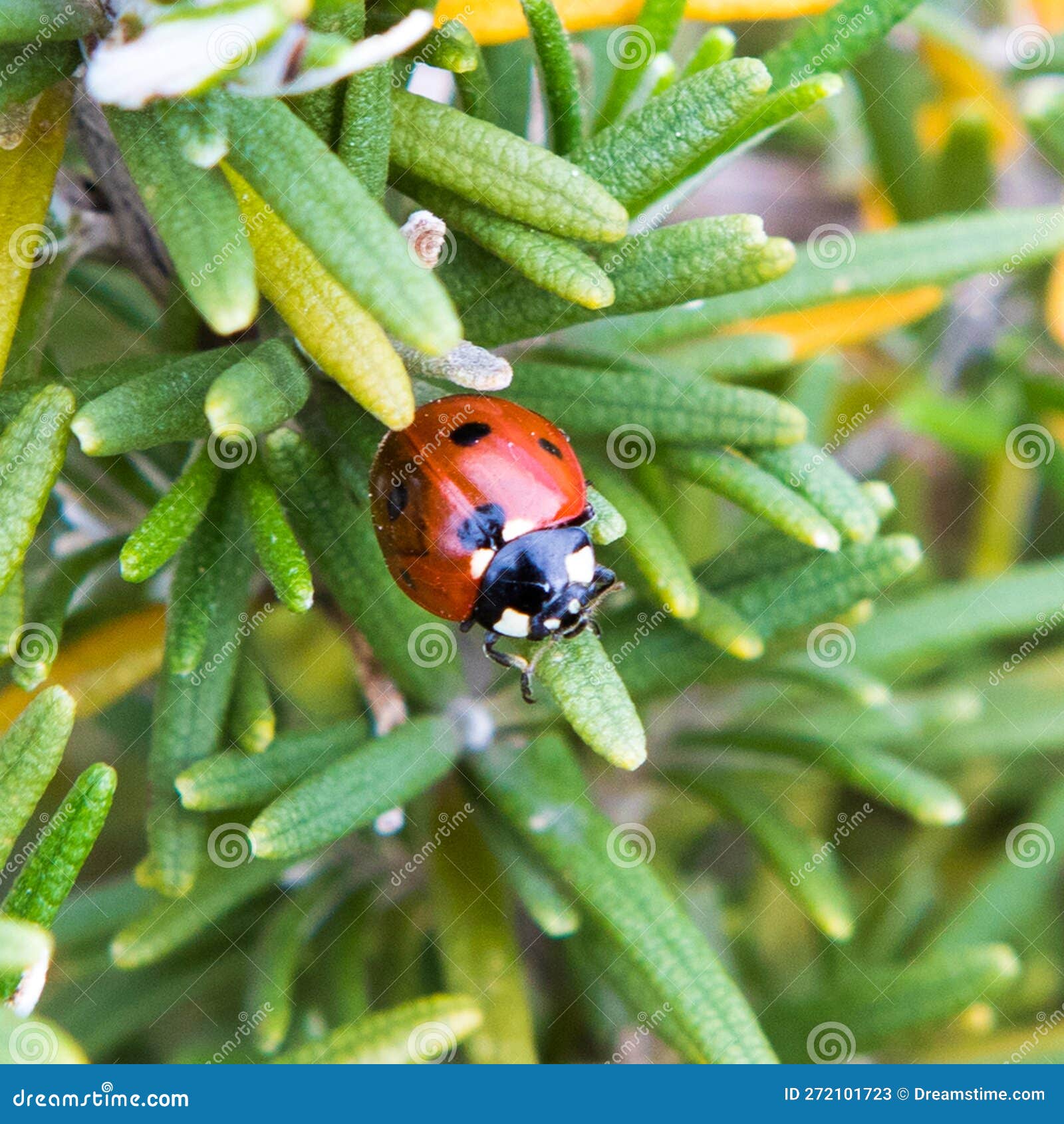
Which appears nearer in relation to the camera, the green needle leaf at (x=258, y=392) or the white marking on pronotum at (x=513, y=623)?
the green needle leaf at (x=258, y=392)

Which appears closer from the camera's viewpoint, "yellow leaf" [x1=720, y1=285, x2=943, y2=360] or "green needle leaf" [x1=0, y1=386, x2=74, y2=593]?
"green needle leaf" [x1=0, y1=386, x2=74, y2=593]

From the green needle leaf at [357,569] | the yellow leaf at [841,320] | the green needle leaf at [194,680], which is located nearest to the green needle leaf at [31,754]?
the green needle leaf at [194,680]

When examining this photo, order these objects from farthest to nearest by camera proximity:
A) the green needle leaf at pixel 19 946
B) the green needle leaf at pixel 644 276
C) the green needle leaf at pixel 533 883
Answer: the green needle leaf at pixel 533 883
the green needle leaf at pixel 644 276
the green needle leaf at pixel 19 946

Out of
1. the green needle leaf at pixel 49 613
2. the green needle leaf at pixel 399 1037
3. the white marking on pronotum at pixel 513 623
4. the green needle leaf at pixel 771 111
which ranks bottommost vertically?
the green needle leaf at pixel 399 1037

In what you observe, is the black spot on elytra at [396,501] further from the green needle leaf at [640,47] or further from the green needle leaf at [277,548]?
the green needle leaf at [640,47]

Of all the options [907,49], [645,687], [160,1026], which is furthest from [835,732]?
[907,49]

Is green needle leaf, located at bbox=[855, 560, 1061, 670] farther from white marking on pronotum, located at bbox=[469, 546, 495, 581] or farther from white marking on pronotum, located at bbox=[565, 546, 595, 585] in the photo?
white marking on pronotum, located at bbox=[469, 546, 495, 581]

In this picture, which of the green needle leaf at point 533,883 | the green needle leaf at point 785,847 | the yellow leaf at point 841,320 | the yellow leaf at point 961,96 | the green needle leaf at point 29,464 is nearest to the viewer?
the green needle leaf at point 29,464

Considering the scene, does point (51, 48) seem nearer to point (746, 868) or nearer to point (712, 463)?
point (712, 463)

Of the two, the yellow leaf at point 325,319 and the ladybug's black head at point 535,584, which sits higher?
the yellow leaf at point 325,319

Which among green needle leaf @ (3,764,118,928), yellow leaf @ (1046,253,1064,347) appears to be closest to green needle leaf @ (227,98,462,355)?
green needle leaf @ (3,764,118,928)
